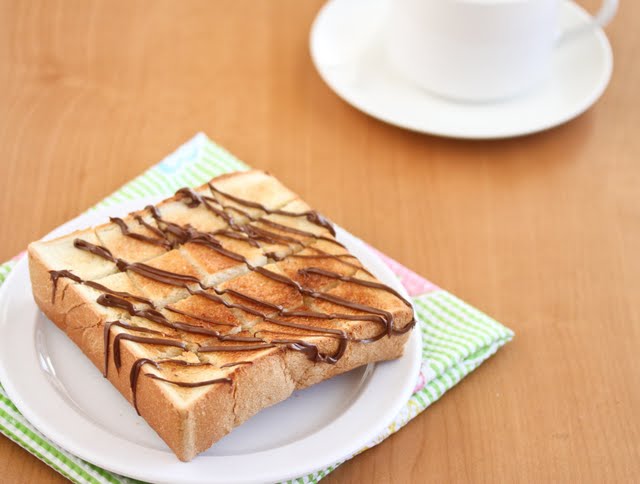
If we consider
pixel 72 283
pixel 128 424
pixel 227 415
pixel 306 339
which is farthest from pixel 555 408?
pixel 72 283

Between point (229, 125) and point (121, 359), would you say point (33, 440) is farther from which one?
point (229, 125)

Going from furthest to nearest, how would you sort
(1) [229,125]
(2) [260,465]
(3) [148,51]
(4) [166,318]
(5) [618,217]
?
(3) [148,51]
(1) [229,125]
(5) [618,217]
(4) [166,318]
(2) [260,465]

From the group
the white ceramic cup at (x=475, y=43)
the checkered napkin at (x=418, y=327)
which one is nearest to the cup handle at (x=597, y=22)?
the white ceramic cup at (x=475, y=43)

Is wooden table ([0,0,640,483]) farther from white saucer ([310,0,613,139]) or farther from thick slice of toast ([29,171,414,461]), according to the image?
thick slice of toast ([29,171,414,461])

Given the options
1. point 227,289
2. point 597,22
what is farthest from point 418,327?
point 597,22

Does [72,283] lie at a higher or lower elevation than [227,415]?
higher

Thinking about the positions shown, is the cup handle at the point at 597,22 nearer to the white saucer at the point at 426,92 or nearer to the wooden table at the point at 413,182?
the white saucer at the point at 426,92

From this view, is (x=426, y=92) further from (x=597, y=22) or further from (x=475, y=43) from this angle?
(x=597, y=22)
